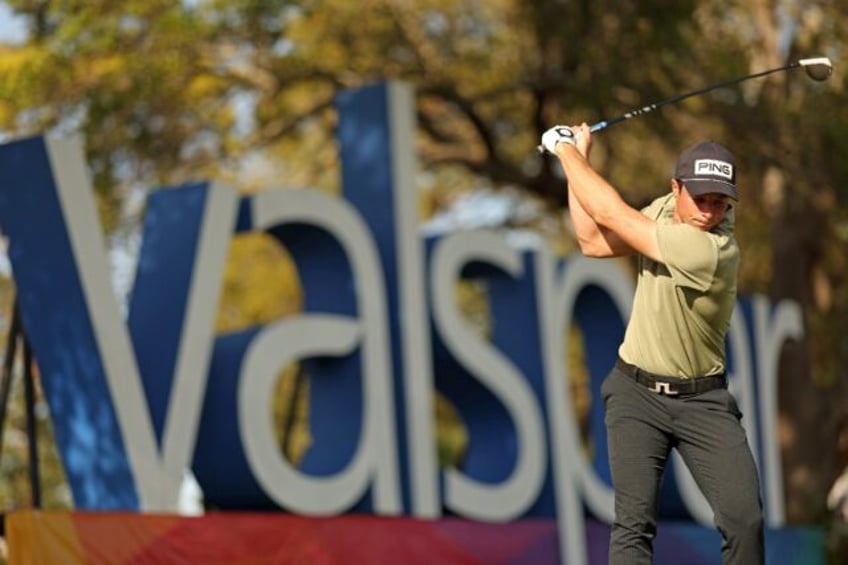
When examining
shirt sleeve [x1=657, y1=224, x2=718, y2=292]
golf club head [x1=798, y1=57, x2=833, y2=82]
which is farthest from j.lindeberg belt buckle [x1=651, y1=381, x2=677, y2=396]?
golf club head [x1=798, y1=57, x2=833, y2=82]

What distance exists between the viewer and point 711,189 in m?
6.59

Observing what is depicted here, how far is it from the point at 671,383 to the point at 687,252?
1.58ft

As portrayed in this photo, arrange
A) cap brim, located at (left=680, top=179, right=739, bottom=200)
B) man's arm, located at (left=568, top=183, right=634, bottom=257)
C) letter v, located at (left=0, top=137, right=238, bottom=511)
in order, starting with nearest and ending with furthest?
1. cap brim, located at (left=680, top=179, right=739, bottom=200)
2. man's arm, located at (left=568, top=183, right=634, bottom=257)
3. letter v, located at (left=0, top=137, right=238, bottom=511)

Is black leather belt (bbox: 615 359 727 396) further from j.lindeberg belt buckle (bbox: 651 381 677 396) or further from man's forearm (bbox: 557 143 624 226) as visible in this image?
man's forearm (bbox: 557 143 624 226)

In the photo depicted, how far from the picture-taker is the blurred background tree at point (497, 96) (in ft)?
66.8

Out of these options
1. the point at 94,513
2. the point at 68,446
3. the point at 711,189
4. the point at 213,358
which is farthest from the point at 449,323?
the point at 711,189

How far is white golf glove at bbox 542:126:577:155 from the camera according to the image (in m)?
6.73

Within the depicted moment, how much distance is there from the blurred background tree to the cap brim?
1367 centimetres

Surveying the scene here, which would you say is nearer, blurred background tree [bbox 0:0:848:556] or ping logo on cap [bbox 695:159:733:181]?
ping logo on cap [bbox 695:159:733:181]

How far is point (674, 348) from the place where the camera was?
A: 22.6 feet

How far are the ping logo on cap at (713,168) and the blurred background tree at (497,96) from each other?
44.9 ft

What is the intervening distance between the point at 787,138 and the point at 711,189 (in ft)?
52.0

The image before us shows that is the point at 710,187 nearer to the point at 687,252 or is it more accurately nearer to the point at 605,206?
the point at 687,252

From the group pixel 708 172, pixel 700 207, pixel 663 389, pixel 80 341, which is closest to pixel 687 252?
pixel 700 207
